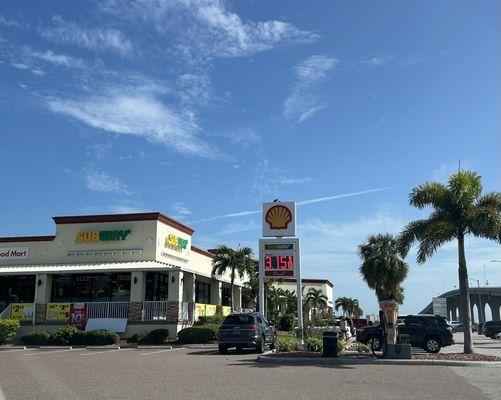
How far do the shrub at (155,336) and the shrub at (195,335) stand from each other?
86 cm

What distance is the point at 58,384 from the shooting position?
12.4 m

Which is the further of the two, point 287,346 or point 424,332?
point 424,332

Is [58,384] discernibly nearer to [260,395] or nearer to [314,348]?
[260,395]

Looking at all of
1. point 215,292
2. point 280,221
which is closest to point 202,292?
point 215,292

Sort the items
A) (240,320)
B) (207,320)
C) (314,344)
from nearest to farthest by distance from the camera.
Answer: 1. (314,344)
2. (240,320)
3. (207,320)

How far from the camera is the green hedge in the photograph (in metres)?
27.6

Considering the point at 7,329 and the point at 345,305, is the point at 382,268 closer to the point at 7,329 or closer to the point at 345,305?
the point at 7,329

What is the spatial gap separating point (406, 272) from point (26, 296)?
28.0 meters

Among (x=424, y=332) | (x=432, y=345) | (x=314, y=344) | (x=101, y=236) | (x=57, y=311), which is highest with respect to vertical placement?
(x=101, y=236)

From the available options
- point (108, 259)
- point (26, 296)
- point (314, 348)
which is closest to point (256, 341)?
point (314, 348)

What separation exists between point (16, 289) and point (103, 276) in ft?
20.4

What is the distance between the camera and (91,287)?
1326 inches

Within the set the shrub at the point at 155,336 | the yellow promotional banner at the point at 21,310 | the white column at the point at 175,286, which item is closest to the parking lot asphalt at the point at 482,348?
the shrub at the point at 155,336

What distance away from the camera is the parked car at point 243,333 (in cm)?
2183
